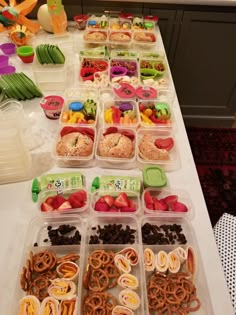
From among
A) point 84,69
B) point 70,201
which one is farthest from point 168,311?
point 84,69

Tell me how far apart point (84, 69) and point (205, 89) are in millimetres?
1097

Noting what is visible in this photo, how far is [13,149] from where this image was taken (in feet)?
2.56

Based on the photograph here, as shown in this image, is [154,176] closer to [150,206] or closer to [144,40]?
[150,206]

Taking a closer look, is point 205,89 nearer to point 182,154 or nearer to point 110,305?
point 182,154

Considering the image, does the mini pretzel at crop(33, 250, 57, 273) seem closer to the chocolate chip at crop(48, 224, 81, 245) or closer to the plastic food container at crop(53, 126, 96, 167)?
the chocolate chip at crop(48, 224, 81, 245)

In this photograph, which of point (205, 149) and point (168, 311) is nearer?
point (168, 311)

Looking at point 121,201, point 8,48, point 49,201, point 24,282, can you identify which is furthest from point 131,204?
point 8,48

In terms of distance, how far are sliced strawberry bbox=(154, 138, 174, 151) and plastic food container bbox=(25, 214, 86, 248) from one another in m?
0.37

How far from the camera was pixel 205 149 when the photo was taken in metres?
1.88

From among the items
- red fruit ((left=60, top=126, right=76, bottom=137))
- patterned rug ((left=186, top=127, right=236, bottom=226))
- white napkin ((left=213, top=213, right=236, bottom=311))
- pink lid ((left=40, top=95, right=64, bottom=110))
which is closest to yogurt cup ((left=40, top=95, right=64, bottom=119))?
pink lid ((left=40, top=95, right=64, bottom=110))

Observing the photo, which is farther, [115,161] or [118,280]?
[115,161]

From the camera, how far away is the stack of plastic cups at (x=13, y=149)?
0.75 meters

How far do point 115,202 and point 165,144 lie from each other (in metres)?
0.29

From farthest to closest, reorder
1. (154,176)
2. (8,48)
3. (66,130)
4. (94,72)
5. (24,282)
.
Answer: (8,48), (94,72), (66,130), (154,176), (24,282)
